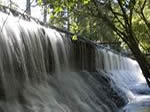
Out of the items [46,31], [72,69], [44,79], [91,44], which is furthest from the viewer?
[91,44]

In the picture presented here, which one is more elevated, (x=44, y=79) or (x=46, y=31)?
(x=46, y=31)

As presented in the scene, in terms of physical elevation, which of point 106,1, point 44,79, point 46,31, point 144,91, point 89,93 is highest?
point 106,1

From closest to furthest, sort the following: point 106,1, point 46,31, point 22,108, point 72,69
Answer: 1. point 22,108
2. point 106,1
3. point 46,31
4. point 72,69

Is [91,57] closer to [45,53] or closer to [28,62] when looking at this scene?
[45,53]

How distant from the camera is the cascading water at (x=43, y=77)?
26.3ft

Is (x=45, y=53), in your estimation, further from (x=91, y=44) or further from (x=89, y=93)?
(x=91, y=44)

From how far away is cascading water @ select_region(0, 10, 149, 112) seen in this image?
803cm

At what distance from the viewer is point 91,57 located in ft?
59.9

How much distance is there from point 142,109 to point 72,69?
12.0 ft

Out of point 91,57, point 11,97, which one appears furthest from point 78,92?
point 91,57

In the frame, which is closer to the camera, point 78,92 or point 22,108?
point 22,108

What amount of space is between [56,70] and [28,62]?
9.35 feet

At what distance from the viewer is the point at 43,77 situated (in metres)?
10.5

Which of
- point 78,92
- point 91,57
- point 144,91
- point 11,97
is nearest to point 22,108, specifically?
point 11,97
